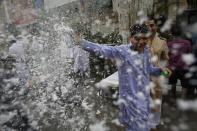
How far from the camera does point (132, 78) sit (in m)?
4.26

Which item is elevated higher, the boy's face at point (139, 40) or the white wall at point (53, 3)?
the white wall at point (53, 3)

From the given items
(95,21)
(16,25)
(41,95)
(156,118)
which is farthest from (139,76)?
(16,25)

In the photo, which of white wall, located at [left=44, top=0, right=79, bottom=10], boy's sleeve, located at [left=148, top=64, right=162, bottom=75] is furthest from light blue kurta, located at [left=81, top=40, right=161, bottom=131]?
white wall, located at [left=44, top=0, right=79, bottom=10]

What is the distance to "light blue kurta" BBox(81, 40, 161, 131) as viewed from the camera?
4223mm

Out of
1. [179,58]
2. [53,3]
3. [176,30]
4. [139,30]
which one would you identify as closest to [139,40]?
[139,30]

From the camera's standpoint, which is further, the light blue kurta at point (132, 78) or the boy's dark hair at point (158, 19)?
the boy's dark hair at point (158, 19)

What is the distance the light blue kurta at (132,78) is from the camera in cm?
422

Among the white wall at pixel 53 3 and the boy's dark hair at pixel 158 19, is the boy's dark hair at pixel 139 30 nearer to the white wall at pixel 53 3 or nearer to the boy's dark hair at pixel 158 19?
the boy's dark hair at pixel 158 19

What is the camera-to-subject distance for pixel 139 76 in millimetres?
4254

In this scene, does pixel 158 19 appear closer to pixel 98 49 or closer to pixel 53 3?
pixel 98 49

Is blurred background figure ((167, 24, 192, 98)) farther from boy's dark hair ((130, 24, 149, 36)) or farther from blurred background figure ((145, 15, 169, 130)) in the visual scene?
boy's dark hair ((130, 24, 149, 36))

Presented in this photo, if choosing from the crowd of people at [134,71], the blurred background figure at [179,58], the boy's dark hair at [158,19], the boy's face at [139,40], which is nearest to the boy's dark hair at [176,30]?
the boy's dark hair at [158,19]

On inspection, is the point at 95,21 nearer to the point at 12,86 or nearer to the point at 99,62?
the point at 99,62

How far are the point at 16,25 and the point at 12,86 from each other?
38.9 feet
